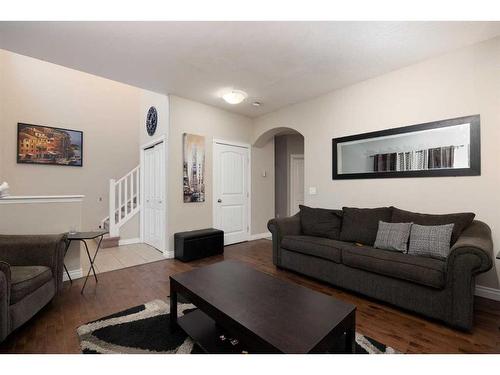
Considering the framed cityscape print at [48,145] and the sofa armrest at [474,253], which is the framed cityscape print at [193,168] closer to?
the framed cityscape print at [48,145]

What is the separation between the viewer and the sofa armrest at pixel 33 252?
2.13 metres

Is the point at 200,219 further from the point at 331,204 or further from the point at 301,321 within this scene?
the point at 301,321

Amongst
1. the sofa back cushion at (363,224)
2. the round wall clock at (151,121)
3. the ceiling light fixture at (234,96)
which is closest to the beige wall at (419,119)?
the sofa back cushion at (363,224)

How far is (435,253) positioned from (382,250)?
44 centimetres

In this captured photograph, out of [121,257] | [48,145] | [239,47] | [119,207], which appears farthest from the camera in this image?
[119,207]

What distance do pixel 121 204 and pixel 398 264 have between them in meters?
5.02

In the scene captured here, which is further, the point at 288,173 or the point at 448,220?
the point at 288,173

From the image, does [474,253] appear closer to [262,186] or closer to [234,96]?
[234,96]

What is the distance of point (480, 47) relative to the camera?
2410 mm

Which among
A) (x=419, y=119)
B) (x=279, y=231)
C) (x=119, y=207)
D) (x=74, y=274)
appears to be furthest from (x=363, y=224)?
(x=119, y=207)

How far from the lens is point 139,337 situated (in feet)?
5.61

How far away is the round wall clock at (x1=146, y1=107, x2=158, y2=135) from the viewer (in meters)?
4.30

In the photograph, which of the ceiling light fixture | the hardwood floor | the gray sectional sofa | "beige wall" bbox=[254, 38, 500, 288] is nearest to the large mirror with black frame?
"beige wall" bbox=[254, 38, 500, 288]
